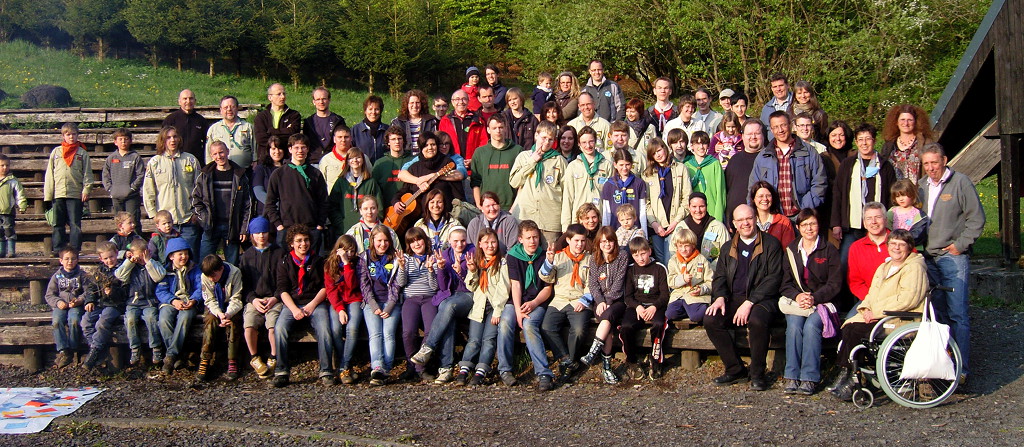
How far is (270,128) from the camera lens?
929cm

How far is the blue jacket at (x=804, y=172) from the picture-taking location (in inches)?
299

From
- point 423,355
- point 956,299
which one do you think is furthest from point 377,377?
point 956,299

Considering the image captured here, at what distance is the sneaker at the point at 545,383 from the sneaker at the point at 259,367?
2.35 metres

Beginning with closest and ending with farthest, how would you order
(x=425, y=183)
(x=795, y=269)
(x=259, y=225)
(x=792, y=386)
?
(x=792, y=386), (x=795, y=269), (x=259, y=225), (x=425, y=183)

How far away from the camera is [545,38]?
25.9 meters

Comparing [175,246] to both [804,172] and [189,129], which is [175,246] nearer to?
[189,129]

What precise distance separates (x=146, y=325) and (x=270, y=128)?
264 cm

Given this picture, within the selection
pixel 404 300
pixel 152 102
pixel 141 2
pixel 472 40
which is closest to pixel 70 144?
pixel 404 300

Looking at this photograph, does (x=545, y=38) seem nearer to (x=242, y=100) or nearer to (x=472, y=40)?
(x=472, y=40)

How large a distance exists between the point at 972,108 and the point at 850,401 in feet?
19.8

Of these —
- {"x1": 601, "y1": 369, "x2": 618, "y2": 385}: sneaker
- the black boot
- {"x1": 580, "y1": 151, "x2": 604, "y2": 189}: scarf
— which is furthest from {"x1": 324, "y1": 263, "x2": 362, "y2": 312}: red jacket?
{"x1": 580, "y1": 151, "x2": 604, "y2": 189}: scarf

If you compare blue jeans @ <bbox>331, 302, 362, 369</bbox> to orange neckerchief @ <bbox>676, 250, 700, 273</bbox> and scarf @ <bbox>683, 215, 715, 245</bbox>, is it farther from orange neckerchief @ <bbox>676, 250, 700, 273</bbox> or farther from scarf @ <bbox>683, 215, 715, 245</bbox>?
scarf @ <bbox>683, 215, 715, 245</bbox>

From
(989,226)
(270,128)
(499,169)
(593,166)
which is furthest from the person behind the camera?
(989,226)

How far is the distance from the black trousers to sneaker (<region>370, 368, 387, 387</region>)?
2690 millimetres
